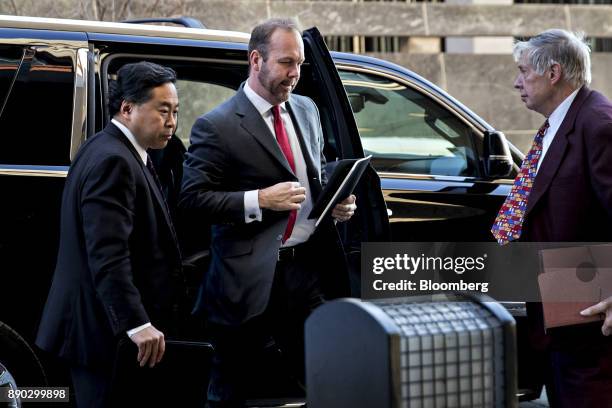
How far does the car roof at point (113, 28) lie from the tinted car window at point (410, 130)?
2.70 ft

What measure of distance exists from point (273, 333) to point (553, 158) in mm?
1426

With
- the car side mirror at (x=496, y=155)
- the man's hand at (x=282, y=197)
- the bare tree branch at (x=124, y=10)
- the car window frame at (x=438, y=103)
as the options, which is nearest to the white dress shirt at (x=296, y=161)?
the man's hand at (x=282, y=197)

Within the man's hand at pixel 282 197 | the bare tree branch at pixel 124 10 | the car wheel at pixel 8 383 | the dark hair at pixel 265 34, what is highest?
the bare tree branch at pixel 124 10

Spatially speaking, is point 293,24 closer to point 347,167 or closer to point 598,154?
point 347,167

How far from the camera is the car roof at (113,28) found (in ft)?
16.3

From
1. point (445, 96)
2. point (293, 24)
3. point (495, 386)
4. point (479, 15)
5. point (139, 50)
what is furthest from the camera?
point (479, 15)

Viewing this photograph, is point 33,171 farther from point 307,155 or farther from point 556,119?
point 556,119

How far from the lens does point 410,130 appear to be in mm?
6164

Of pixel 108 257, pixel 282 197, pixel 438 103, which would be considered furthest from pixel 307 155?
pixel 438 103

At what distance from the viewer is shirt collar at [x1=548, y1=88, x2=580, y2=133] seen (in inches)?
171

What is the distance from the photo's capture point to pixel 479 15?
16109 millimetres

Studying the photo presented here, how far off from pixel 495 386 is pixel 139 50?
2.70m

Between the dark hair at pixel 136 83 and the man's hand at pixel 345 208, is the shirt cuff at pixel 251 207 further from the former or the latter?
the dark hair at pixel 136 83

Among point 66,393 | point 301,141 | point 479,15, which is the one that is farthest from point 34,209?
point 479,15
